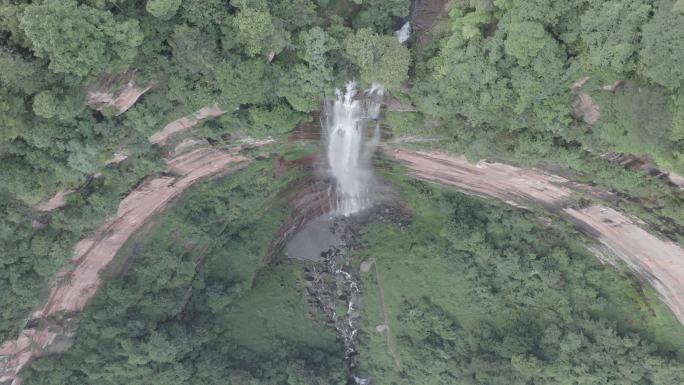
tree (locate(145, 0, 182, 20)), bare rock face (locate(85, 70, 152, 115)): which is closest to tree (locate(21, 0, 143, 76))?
tree (locate(145, 0, 182, 20))

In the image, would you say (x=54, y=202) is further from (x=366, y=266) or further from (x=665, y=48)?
(x=665, y=48)

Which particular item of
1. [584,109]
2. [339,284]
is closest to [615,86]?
[584,109]

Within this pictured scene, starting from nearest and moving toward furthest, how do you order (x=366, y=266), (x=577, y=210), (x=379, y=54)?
(x=379, y=54) → (x=577, y=210) → (x=366, y=266)

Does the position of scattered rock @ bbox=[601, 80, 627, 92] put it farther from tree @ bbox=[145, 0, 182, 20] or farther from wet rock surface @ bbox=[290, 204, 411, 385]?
wet rock surface @ bbox=[290, 204, 411, 385]

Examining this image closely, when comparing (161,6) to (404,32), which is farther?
(404,32)

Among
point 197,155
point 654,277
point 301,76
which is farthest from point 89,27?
point 654,277

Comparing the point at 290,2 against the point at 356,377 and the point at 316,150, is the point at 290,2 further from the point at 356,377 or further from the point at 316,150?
the point at 356,377
